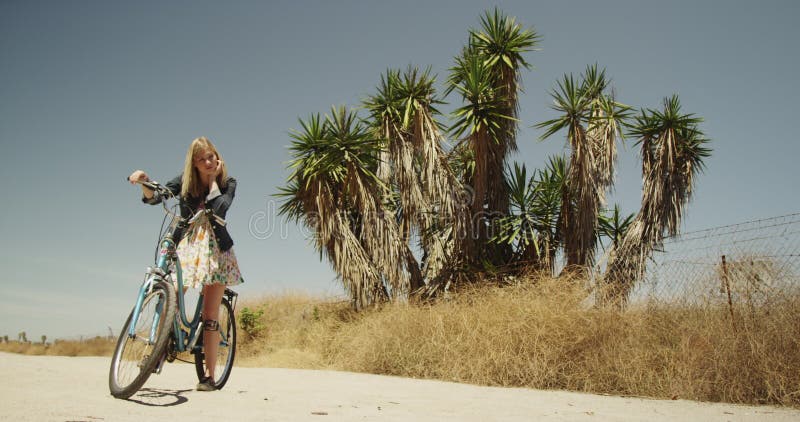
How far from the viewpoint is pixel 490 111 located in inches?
468

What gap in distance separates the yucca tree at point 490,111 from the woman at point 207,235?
8628 millimetres

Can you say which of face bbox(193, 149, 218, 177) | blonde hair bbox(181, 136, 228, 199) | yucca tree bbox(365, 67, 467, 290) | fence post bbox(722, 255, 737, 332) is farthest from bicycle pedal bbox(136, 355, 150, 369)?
yucca tree bbox(365, 67, 467, 290)

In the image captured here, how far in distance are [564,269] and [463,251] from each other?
232 cm

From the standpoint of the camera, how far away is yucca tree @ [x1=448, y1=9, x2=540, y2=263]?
11.9 metres

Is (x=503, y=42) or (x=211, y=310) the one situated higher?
(x=503, y=42)

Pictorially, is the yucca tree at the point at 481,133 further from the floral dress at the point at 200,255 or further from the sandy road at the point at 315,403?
the floral dress at the point at 200,255

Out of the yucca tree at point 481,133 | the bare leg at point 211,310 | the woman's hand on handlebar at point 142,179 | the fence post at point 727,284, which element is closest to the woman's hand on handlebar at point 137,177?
the woman's hand on handlebar at point 142,179

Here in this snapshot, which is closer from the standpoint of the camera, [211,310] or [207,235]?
[207,235]

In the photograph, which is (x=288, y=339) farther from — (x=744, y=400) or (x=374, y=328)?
(x=744, y=400)

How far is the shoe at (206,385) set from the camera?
400 centimetres

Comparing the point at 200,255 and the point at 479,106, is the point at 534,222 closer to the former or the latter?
the point at 479,106

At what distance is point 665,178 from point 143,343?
11.8 meters

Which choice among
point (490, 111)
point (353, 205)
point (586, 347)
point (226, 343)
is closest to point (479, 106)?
point (490, 111)

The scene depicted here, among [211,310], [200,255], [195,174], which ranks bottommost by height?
[211,310]
